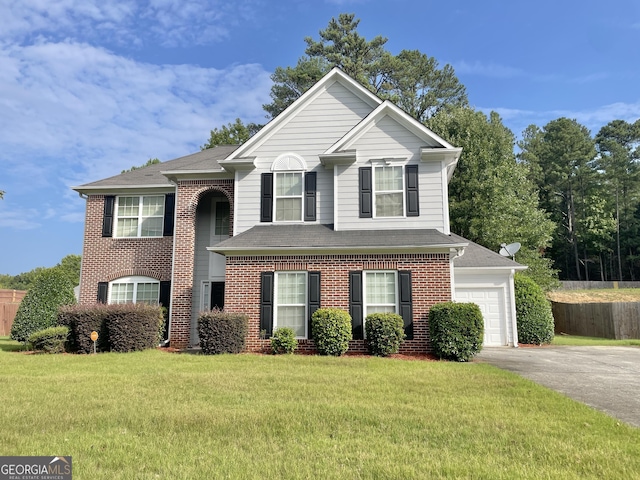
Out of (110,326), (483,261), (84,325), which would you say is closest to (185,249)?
(110,326)

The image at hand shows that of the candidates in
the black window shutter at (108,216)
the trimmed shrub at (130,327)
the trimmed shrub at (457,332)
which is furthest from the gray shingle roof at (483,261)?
the black window shutter at (108,216)

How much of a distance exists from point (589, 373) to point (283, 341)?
7199mm

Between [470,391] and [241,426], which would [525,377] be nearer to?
[470,391]

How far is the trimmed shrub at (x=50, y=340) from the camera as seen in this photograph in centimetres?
1205

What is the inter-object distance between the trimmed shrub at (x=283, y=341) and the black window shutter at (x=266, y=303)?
1.59 feet

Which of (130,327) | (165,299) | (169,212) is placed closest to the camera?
(130,327)

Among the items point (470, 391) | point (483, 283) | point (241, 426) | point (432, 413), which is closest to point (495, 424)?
point (432, 413)

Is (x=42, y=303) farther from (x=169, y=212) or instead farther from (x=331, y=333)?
(x=331, y=333)

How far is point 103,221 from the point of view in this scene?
15773mm

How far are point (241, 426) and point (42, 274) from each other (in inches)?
493

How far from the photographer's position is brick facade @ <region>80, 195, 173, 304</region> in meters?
15.3

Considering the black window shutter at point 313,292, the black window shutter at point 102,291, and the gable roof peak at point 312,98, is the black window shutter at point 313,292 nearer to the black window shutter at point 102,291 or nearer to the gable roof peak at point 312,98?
the gable roof peak at point 312,98

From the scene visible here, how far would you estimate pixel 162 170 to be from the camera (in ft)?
52.8

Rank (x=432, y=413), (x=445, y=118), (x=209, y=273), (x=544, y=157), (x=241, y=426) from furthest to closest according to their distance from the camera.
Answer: (x=544, y=157)
(x=445, y=118)
(x=209, y=273)
(x=432, y=413)
(x=241, y=426)
